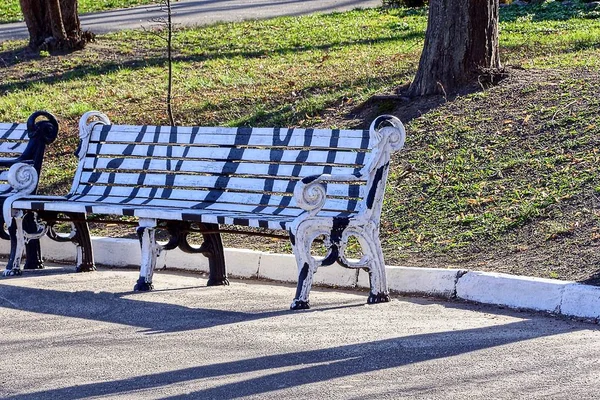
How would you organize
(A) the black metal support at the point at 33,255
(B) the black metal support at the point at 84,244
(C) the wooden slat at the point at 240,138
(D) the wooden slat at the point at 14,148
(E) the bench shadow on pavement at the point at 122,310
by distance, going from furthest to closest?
(D) the wooden slat at the point at 14,148 → (A) the black metal support at the point at 33,255 → (B) the black metal support at the point at 84,244 → (C) the wooden slat at the point at 240,138 → (E) the bench shadow on pavement at the point at 122,310

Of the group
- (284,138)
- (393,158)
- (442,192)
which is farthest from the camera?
(393,158)

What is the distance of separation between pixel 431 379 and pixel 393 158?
4.95m

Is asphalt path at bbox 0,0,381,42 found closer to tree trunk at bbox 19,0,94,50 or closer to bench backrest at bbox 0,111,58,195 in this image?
tree trunk at bbox 19,0,94,50

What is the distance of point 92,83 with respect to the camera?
14.6m

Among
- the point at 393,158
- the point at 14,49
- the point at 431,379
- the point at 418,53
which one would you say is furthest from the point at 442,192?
the point at 14,49

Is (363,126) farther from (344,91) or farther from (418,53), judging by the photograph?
(418,53)

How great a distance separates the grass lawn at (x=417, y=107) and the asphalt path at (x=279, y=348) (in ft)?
3.46

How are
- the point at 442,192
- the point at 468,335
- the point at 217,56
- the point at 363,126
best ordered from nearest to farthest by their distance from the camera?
the point at 468,335
the point at 442,192
the point at 363,126
the point at 217,56

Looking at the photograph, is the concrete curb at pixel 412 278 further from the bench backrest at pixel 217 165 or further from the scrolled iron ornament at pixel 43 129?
the scrolled iron ornament at pixel 43 129

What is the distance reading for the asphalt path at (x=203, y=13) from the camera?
20.8 m

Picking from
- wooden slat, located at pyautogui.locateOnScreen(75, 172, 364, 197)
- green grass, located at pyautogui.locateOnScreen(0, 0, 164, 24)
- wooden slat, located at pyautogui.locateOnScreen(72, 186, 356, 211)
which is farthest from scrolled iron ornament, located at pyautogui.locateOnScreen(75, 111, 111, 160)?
green grass, located at pyautogui.locateOnScreen(0, 0, 164, 24)

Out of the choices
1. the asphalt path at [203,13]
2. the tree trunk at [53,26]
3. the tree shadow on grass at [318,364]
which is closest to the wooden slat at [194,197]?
the tree shadow on grass at [318,364]

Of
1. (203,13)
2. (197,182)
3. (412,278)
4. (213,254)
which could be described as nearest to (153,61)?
(203,13)

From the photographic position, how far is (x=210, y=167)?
760cm
